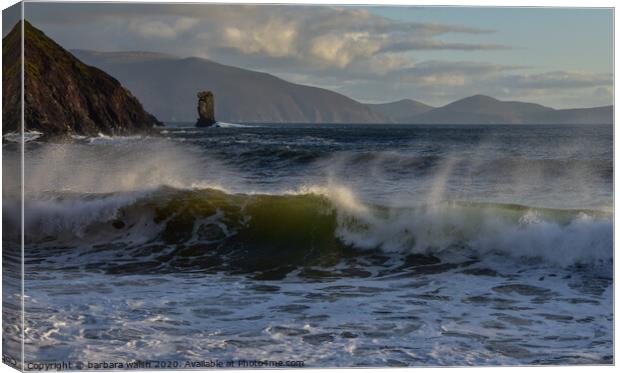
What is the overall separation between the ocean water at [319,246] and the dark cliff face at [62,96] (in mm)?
156

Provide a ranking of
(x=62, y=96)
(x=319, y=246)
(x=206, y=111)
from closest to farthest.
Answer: (x=62, y=96)
(x=206, y=111)
(x=319, y=246)

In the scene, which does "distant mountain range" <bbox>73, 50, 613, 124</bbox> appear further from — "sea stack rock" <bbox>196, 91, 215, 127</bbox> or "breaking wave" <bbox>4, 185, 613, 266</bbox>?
"breaking wave" <bbox>4, 185, 613, 266</bbox>

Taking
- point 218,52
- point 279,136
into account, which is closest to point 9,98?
point 218,52

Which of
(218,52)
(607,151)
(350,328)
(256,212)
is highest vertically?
(218,52)

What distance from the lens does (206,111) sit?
328 inches

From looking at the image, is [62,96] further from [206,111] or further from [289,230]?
[289,230]

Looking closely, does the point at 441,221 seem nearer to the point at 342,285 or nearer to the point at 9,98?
the point at 342,285

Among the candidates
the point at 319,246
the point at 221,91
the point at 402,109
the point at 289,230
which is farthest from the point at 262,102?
the point at 289,230

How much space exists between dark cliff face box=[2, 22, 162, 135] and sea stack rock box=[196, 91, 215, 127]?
362 millimetres

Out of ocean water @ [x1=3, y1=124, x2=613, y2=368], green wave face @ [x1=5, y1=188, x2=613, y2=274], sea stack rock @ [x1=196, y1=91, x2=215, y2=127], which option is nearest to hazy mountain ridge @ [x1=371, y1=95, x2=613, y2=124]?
ocean water @ [x1=3, y1=124, x2=613, y2=368]

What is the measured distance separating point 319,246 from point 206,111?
191 centimetres

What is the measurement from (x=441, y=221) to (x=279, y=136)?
5.22ft

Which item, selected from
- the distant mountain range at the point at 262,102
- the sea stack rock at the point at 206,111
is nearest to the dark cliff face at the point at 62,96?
the distant mountain range at the point at 262,102

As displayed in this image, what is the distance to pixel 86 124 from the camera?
8.33m
